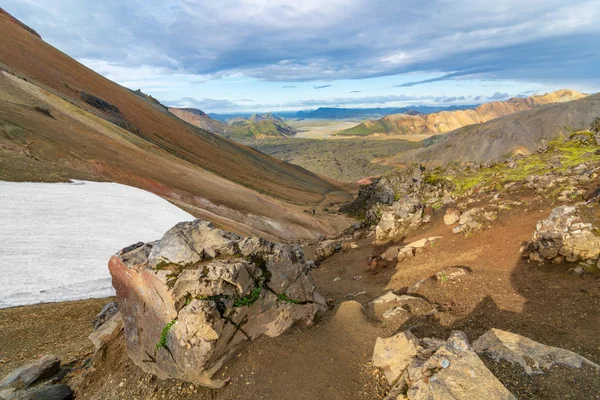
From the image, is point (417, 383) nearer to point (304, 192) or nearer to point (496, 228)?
point (496, 228)

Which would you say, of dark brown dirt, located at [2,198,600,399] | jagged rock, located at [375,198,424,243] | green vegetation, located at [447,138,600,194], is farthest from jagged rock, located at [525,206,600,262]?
green vegetation, located at [447,138,600,194]

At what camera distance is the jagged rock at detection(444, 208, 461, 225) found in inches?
904

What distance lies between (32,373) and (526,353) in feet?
50.6

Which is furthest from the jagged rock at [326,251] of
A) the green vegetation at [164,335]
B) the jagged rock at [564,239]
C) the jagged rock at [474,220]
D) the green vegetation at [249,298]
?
the green vegetation at [164,335]

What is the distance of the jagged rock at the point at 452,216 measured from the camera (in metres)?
23.0

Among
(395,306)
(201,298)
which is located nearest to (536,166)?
(395,306)

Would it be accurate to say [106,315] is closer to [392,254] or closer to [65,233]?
[65,233]

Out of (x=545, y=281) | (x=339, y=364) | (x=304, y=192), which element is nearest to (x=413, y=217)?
(x=545, y=281)

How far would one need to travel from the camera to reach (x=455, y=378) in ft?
23.1

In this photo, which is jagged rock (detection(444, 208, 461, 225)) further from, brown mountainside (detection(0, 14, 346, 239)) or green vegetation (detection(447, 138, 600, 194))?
brown mountainside (detection(0, 14, 346, 239))

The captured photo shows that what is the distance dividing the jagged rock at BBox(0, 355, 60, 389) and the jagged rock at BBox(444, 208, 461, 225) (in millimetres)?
22707

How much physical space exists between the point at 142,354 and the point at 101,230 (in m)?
18.7

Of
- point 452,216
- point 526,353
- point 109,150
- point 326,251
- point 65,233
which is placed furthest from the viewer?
point 109,150

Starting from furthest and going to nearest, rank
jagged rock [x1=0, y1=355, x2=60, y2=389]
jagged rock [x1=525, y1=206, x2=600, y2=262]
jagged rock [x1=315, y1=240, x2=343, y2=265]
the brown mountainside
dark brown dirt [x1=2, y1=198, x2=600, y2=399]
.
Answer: the brown mountainside
jagged rock [x1=315, y1=240, x2=343, y2=265]
jagged rock [x1=525, y1=206, x2=600, y2=262]
jagged rock [x1=0, y1=355, x2=60, y2=389]
dark brown dirt [x1=2, y1=198, x2=600, y2=399]
